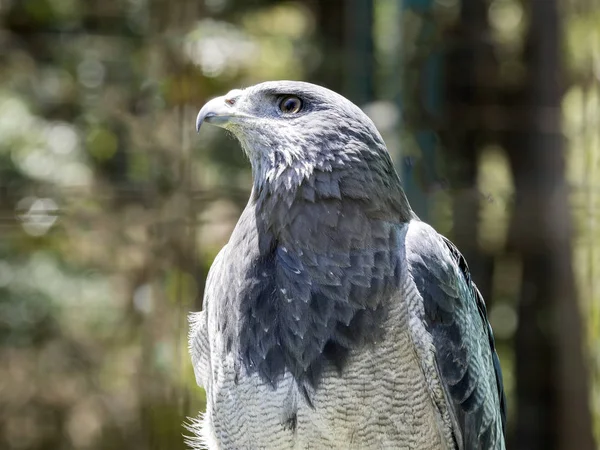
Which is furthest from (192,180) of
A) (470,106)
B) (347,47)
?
(470,106)

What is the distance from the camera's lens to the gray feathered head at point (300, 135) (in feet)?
8.15

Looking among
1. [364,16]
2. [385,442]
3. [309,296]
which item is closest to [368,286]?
[309,296]

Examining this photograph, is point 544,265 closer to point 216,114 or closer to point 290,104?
point 290,104

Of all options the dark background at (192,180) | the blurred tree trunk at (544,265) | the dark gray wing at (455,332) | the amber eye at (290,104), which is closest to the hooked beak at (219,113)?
the amber eye at (290,104)

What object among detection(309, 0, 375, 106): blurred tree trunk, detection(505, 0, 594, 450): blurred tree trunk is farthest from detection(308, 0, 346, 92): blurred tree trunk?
detection(505, 0, 594, 450): blurred tree trunk

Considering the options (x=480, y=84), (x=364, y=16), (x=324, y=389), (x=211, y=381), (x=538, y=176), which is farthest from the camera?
(x=480, y=84)

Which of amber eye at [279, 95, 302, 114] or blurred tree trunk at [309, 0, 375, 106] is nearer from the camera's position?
amber eye at [279, 95, 302, 114]

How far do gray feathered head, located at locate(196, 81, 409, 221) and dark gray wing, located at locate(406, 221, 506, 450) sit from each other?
181 mm

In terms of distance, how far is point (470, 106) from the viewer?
18.8ft

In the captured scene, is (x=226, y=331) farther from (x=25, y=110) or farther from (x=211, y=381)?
(x=25, y=110)

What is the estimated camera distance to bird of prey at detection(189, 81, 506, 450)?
2.39 m

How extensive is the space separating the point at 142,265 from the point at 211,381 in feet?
8.78

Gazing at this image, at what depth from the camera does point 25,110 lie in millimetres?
5590

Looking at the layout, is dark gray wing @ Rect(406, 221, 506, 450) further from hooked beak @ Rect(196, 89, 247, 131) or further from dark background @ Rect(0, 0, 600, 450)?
dark background @ Rect(0, 0, 600, 450)
